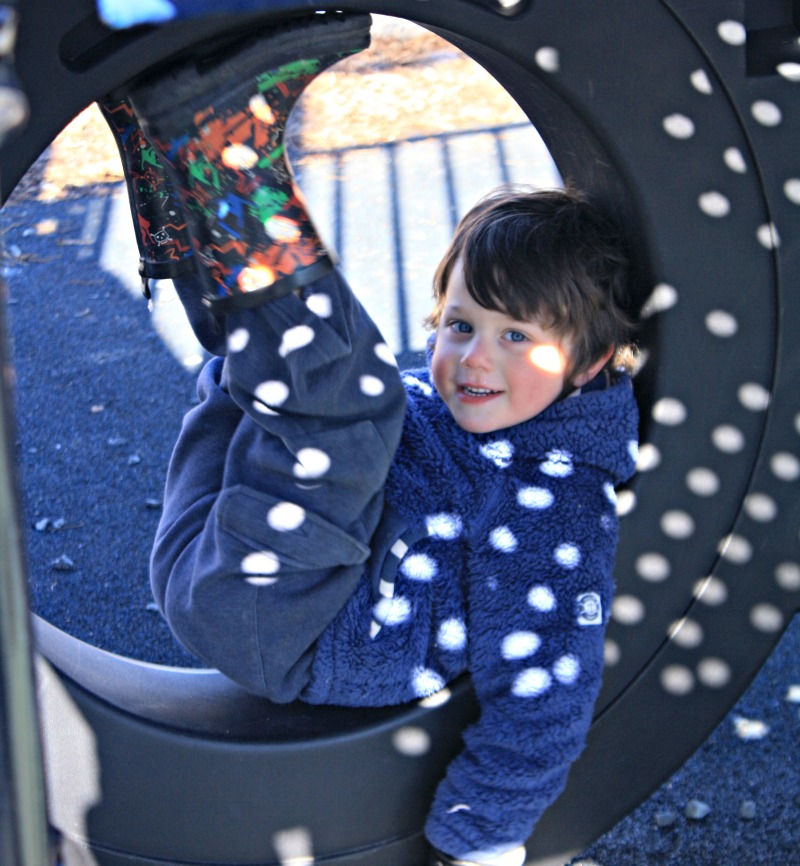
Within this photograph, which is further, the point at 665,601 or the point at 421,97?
the point at 421,97

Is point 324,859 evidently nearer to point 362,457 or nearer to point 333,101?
point 362,457

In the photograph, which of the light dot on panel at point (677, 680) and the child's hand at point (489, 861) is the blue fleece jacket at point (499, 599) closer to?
the child's hand at point (489, 861)

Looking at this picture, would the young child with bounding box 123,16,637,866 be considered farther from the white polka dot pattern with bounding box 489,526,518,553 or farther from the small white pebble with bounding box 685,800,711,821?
the small white pebble with bounding box 685,800,711,821

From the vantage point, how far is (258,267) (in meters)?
1.23

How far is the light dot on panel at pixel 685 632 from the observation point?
1.57m

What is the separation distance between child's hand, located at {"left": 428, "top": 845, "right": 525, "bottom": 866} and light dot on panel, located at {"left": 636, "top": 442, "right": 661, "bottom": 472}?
533 mm

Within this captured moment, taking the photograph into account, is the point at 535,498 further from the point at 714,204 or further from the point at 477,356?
the point at 714,204

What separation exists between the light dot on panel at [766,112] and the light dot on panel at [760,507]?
0.50 m

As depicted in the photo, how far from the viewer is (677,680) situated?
1.59 metres

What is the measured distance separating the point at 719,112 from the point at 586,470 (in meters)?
0.49

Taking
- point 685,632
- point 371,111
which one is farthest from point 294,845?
point 371,111

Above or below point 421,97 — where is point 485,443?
above

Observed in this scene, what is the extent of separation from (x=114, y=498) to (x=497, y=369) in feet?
5.11

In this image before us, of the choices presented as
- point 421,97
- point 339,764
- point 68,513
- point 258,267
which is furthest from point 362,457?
point 421,97
